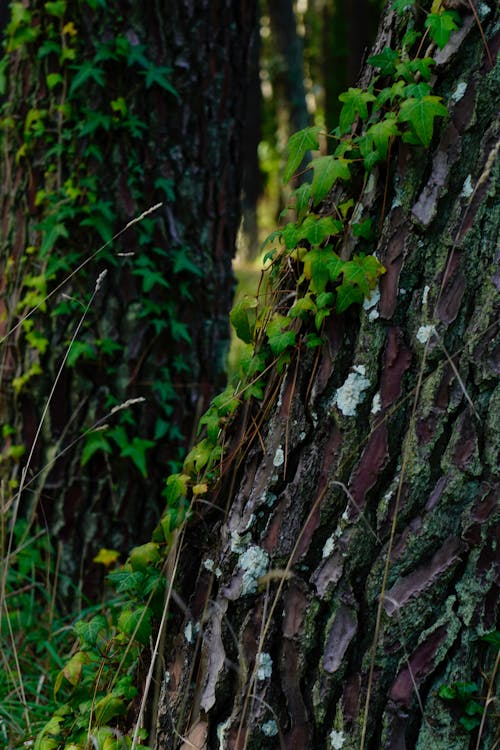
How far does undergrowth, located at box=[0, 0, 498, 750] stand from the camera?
4.86 feet

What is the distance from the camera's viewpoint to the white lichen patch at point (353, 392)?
1512mm

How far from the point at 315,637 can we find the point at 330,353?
0.59 m

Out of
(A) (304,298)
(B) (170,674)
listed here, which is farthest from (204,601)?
(A) (304,298)

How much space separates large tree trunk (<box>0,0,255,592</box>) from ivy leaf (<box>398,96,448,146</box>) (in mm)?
1643

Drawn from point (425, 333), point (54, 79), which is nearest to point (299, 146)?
point (425, 333)

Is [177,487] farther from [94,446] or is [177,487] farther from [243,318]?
[94,446]

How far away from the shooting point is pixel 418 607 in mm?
1440

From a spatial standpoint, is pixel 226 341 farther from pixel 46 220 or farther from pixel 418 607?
pixel 418 607

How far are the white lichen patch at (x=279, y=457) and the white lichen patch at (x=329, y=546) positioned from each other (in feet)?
0.62

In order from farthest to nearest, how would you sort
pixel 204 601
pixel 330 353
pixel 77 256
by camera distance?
1. pixel 77 256
2. pixel 204 601
3. pixel 330 353

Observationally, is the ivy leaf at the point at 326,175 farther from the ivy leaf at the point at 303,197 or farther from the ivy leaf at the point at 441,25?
the ivy leaf at the point at 441,25

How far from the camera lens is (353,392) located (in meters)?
1.52

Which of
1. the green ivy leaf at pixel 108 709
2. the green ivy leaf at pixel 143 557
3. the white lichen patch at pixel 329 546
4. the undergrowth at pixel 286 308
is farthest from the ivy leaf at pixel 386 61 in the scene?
the green ivy leaf at pixel 108 709

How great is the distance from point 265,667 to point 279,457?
433mm
